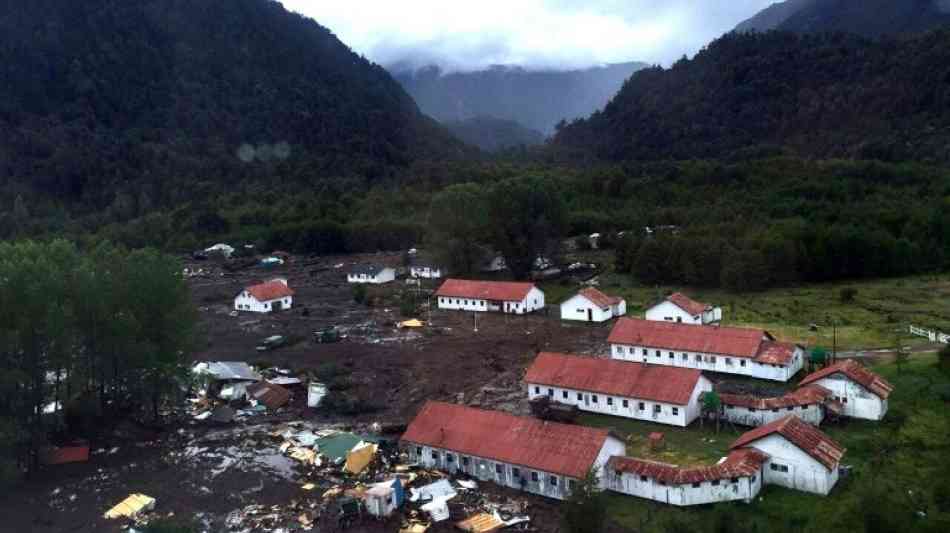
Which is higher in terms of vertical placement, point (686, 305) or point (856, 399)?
point (686, 305)

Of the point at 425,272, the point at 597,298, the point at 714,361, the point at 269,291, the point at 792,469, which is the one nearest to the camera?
the point at 792,469

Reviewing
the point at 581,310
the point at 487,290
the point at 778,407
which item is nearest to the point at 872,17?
the point at 487,290

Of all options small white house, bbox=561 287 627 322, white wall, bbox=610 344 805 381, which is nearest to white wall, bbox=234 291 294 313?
small white house, bbox=561 287 627 322

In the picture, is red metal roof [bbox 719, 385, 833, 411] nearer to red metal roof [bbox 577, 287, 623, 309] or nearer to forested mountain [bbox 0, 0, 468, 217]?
red metal roof [bbox 577, 287, 623, 309]

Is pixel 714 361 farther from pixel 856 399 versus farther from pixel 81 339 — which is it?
pixel 81 339

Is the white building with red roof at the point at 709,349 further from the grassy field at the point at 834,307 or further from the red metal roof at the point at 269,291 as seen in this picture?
the red metal roof at the point at 269,291

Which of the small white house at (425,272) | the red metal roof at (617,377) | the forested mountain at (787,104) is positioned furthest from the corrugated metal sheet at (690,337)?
the forested mountain at (787,104)
